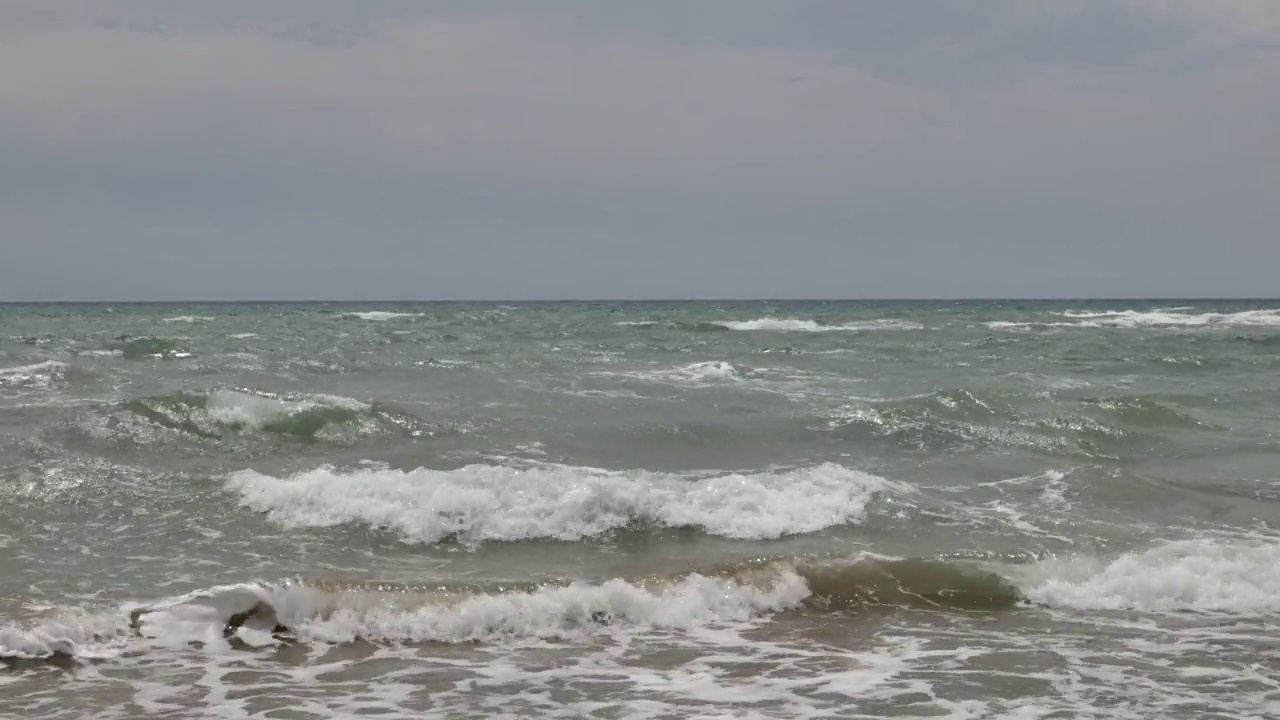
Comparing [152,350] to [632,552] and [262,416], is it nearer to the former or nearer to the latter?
[262,416]

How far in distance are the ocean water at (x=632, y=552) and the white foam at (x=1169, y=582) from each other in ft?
0.08

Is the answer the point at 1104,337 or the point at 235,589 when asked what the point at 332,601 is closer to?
the point at 235,589

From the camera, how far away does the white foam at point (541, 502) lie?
9391 mm

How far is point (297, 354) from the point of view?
2566cm

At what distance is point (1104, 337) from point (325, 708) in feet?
119

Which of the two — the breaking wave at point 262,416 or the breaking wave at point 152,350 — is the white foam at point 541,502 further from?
the breaking wave at point 152,350

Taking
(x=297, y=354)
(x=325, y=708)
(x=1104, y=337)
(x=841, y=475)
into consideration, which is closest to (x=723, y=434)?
(x=841, y=475)

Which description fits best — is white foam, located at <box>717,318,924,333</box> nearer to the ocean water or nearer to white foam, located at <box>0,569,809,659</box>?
the ocean water

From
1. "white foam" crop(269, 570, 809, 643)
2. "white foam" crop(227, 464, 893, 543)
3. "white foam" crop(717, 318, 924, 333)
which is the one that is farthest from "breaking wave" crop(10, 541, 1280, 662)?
"white foam" crop(717, 318, 924, 333)

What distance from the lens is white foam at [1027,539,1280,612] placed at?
24.8 ft

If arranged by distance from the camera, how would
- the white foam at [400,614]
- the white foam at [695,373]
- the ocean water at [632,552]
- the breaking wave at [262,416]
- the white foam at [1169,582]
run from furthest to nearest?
the white foam at [695,373]
the breaking wave at [262,416]
the white foam at [1169,582]
the white foam at [400,614]
the ocean water at [632,552]

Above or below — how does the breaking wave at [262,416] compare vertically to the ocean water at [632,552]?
above

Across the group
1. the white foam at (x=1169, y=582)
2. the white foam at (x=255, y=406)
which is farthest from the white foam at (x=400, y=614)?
the white foam at (x=255, y=406)

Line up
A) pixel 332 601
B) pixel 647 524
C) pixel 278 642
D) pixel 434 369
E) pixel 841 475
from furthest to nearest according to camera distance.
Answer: pixel 434 369, pixel 841 475, pixel 647 524, pixel 332 601, pixel 278 642
